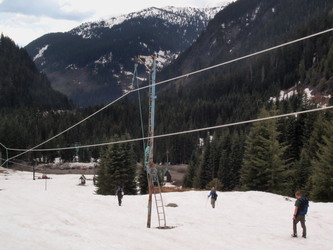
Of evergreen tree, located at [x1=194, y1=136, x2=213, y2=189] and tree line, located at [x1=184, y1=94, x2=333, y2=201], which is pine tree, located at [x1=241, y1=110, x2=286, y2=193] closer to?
tree line, located at [x1=184, y1=94, x2=333, y2=201]

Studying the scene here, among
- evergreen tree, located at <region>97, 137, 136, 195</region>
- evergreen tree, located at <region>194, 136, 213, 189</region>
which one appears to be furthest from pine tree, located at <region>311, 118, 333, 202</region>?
evergreen tree, located at <region>194, 136, 213, 189</region>

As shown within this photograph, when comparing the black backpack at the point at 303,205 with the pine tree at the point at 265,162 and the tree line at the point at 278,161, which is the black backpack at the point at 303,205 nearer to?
the tree line at the point at 278,161

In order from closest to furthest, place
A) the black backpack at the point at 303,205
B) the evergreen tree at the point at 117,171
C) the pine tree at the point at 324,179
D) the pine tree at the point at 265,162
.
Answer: the black backpack at the point at 303,205
the pine tree at the point at 324,179
the pine tree at the point at 265,162
the evergreen tree at the point at 117,171

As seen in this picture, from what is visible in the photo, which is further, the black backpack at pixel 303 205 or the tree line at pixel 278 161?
the tree line at pixel 278 161

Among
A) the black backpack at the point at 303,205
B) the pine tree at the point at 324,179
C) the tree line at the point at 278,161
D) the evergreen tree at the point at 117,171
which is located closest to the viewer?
the black backpack at the point at 303,205

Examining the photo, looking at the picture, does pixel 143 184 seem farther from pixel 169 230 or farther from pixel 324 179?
pixel 169 230

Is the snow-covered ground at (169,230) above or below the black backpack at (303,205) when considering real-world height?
below

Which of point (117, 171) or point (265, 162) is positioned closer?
point (265, 162)

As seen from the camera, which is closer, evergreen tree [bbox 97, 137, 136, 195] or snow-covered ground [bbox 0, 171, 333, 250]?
snow-covered ground [bbox 0, 171, 333, 250]

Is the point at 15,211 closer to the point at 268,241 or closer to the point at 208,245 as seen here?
the point at 208,245

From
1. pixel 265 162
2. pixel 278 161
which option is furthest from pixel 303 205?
pixel 278 161

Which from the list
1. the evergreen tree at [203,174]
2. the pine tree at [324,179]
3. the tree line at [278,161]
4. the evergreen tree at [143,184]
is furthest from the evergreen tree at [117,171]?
the pine tree at [324,179]

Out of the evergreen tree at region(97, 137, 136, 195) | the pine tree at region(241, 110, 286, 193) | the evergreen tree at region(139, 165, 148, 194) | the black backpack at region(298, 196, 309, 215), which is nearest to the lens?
the black backpack at region(298, 196, 309, 215)

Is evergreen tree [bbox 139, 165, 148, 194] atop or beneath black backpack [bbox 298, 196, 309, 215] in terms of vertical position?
beneath
